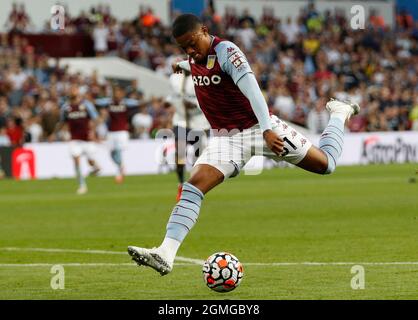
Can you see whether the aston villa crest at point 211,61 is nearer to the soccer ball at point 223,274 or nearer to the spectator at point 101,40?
the soccer ball at point 223,274

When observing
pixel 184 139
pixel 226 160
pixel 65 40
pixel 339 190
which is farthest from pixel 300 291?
pixel 65 40

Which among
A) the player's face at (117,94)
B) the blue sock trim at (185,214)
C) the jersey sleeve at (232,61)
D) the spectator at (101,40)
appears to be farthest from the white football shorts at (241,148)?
the spectator at (101,40)

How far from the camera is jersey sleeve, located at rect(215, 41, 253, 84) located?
32.5ft

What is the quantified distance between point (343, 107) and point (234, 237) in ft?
11.2

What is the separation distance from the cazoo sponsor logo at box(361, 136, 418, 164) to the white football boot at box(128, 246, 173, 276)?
2545 centimetres

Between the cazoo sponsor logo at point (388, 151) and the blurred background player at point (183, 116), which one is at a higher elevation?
the blurred background player at point (183, 116)

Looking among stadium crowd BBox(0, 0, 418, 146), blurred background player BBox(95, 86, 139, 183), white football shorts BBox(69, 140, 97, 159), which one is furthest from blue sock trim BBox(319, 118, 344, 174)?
stadium crowd BBox(0, 0, 418, 146)

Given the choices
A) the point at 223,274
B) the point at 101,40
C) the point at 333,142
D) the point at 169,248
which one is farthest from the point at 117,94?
the point at 223,274

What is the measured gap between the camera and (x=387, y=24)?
1836 inches

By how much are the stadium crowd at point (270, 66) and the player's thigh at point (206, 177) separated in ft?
68.5

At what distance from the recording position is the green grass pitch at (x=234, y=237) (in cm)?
987

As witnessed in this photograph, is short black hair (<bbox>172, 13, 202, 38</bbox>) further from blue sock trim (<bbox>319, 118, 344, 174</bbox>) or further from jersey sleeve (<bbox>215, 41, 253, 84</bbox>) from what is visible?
blue sock trim (<bbox>319, 118, 344, 174</bbox>)

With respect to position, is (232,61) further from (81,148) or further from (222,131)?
(81,148)

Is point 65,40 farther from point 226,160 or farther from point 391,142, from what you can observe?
point 226,160
